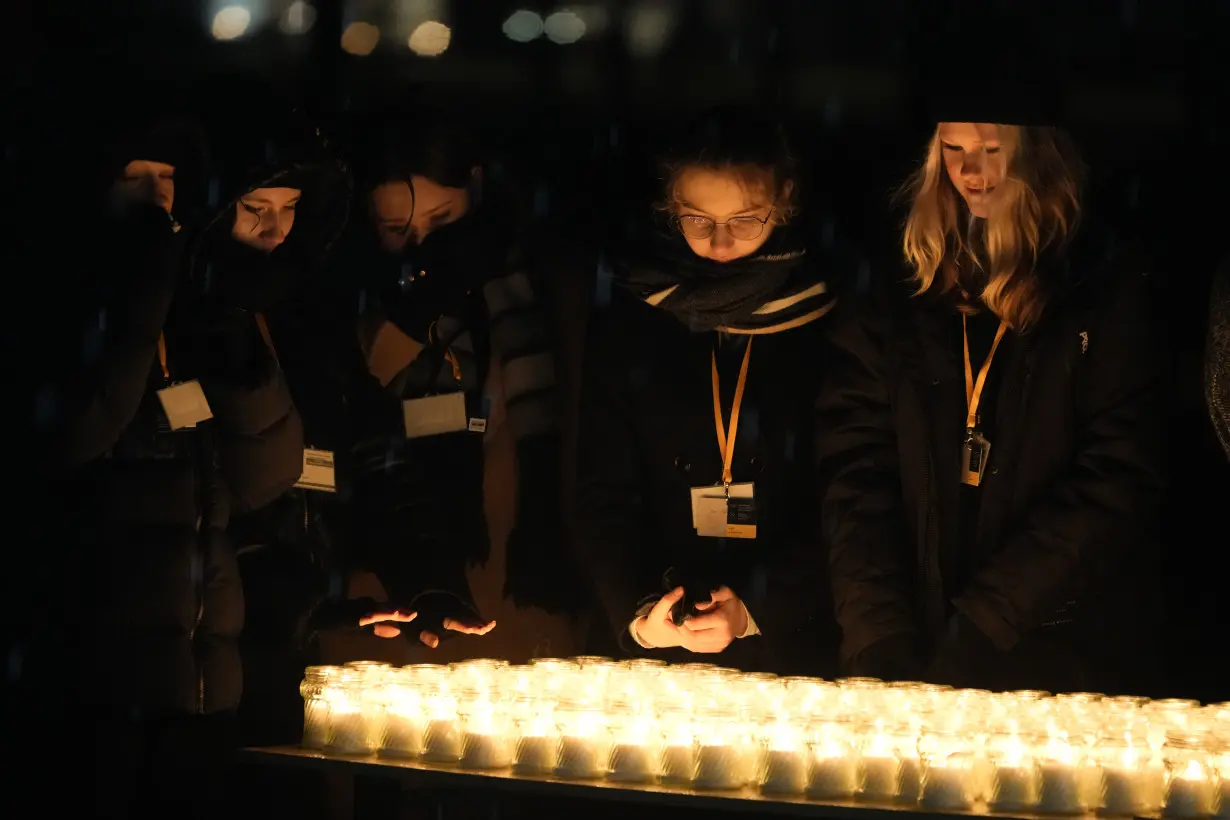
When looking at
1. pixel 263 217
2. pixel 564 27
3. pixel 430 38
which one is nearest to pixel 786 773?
pixel 263 217

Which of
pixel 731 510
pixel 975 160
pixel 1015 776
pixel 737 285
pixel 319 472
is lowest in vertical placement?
pixel 1015 776

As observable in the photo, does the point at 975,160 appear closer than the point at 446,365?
Yes

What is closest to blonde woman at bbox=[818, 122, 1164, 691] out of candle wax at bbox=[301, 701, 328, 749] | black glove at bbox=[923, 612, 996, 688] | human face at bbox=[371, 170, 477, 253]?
black glove at bbox=[923, 612, 996, 688]

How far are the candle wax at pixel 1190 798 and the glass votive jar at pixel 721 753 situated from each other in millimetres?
771

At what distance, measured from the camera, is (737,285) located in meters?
4.17

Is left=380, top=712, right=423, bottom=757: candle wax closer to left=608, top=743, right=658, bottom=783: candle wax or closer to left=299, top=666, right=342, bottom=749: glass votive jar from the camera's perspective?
left=299, top=666, right=342, bottom=749: glass votive jar

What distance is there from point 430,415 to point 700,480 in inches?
30.7

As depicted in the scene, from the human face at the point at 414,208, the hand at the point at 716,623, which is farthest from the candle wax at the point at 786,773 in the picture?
the human face at the point at 414,208

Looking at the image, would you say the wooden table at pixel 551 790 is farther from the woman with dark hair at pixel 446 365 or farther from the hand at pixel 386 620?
the woman with dark hair at pixel 446 365

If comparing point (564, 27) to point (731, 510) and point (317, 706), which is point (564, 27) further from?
point (317, 706)

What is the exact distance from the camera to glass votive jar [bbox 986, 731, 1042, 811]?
286 cm

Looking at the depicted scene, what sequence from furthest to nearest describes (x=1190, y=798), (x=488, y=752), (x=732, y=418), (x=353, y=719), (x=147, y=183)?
(x=732, y=418)
(x=147, y=183)
(x=353, y=719)
(x=488, y=752)
(x=1190, y=798)

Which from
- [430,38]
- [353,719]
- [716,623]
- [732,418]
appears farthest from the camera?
[430,38]

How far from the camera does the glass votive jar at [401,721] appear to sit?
10.4ft
